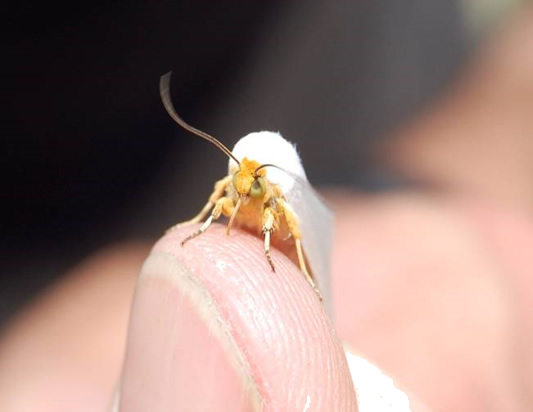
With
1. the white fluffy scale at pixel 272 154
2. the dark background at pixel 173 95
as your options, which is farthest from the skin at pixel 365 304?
the dark background at pixel 173 95

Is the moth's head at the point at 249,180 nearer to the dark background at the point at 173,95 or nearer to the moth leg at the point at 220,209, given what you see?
the moth leg at the point at 220,209

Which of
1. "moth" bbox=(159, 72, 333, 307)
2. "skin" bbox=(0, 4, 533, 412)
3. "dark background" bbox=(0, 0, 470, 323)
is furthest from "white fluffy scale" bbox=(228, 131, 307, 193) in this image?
"dark background" bbox=(0, 0, 470, 323)

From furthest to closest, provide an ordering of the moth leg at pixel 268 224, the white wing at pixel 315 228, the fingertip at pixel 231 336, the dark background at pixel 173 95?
the dark background at pixel 173 95
the white wing at pixel 315 228
the moth leg at pixel 268 224
the fingertip at pixel 231 336

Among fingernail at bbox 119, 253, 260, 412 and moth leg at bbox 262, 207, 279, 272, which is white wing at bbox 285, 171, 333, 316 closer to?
moth leg at bbox 262, 207, 279, 272

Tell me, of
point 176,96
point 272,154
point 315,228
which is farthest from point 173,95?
point 272,154

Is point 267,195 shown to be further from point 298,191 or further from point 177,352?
point 177,352

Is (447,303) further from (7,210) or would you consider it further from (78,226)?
(7,210)

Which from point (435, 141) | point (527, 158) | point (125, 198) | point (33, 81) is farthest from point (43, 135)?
point (527, 158)
